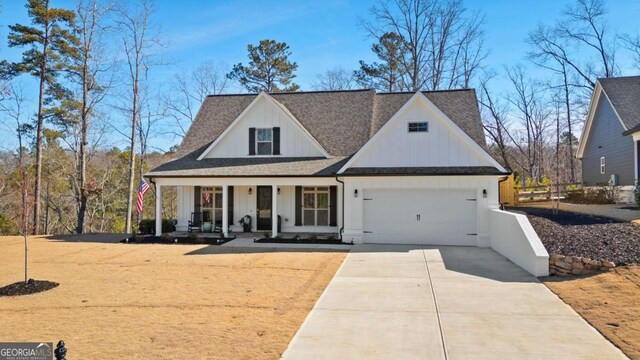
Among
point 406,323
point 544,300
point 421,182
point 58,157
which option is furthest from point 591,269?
point 58,157

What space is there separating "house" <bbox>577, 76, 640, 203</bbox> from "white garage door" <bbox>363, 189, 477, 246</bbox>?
30.9ft

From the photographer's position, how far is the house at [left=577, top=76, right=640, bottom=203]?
66.2 ft

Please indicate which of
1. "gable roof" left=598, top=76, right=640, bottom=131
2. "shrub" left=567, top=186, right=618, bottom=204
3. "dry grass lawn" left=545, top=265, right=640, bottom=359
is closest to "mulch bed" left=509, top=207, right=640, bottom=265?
"dry grass lawn" left=545, top=265, right=640, bottom=359

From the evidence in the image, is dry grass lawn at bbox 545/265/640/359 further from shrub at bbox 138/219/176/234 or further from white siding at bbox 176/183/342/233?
shrub at bbox 138/219/176/234

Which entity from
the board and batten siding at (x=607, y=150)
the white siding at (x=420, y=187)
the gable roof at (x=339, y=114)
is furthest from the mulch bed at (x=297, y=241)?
the board and batten siding at (x=607, y=150)

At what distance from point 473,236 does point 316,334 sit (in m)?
10.3

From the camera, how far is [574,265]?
30.3ft

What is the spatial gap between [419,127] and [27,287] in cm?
1228

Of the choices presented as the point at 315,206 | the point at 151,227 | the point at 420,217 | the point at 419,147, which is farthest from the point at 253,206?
the point at 419,147

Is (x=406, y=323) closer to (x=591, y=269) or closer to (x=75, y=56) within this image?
(x=591, y=269)

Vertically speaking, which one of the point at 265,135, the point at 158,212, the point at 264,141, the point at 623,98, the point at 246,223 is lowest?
the point at 246,223

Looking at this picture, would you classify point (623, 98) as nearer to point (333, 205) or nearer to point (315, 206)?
point (333, 205)

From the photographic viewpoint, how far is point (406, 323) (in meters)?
6.31

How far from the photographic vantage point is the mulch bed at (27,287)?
838 cm
